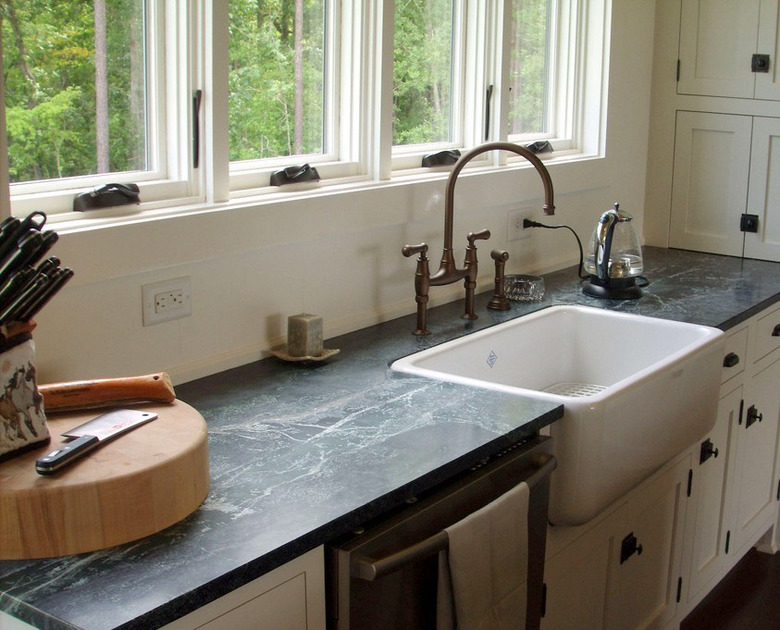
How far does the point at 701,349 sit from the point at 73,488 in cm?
162

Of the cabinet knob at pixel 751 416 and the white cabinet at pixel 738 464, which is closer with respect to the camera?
the white cabinet at pixel 738 464

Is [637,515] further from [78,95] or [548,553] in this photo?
[78,95]

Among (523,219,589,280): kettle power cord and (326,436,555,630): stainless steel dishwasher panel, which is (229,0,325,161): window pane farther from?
(326,436,555,630): stainless steel dishwasher panel

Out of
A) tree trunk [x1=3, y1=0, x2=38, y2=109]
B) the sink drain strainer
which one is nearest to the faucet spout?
the sink drain strainer

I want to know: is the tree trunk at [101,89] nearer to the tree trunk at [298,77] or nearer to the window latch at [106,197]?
the window latch at [106,197]

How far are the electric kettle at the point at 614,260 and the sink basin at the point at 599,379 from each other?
0.16 meters

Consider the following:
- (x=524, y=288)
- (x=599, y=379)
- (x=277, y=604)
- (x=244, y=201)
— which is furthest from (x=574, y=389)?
(x=277, y=604)

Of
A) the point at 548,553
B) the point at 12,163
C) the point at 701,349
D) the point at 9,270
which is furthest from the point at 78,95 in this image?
the point at 701,349

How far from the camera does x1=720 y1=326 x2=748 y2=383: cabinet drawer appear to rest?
2.94 metres

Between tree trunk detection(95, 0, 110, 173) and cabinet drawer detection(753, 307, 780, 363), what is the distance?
1.97m

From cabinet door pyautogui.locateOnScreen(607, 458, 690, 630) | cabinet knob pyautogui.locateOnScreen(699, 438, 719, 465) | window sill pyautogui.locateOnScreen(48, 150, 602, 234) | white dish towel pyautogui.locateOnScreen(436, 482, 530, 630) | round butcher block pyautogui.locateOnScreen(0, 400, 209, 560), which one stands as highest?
window sill pyautogui.locateOnScreen(48, 150, 602, 234)

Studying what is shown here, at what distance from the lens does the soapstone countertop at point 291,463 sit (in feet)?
4.45

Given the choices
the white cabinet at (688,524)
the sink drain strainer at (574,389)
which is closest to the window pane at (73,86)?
the white cabinet at (688,524)

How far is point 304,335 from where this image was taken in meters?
2.36
